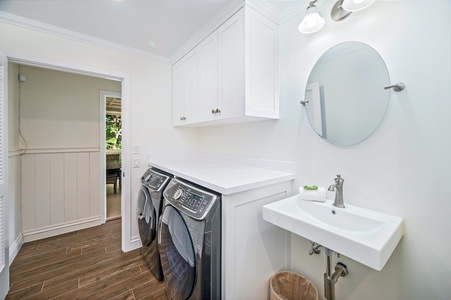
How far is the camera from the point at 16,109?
2.19 meters

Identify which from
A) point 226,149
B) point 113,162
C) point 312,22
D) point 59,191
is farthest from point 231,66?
point 113,162

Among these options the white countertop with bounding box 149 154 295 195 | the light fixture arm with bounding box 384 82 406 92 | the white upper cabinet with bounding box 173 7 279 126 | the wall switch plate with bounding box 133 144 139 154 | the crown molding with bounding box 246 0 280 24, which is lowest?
the white countertop with bounding box 149 154 295 195

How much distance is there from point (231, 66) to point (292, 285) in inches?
70.1

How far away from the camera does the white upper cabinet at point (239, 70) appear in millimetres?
1374

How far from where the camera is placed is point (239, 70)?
1.40 m

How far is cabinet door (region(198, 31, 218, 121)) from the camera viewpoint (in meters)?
1.66

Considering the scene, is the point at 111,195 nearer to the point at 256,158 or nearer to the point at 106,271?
the point at 106,271

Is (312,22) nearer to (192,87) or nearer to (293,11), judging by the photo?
(293,11)

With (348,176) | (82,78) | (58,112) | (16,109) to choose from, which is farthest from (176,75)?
(348,176)

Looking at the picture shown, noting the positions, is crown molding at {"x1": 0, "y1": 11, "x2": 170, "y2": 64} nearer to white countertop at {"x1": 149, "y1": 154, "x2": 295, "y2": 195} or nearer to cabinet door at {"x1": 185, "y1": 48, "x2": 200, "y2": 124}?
cabinet door at {"x1": 185, "y1": 48, "x2": 200, "y2": 124}

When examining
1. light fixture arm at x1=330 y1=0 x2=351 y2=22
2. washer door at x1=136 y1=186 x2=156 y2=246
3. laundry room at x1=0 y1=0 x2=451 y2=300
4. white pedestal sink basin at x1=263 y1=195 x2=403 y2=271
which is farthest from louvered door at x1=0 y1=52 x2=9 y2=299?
light fixture arm at x1=330 y1=0 x2=351 y2=22

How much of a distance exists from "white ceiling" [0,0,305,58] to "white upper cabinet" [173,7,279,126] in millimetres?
175

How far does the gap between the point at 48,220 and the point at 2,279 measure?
3.92 feet

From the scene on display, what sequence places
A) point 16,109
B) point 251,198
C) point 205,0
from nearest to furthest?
point 251,198, point 205,0, point 16,109
